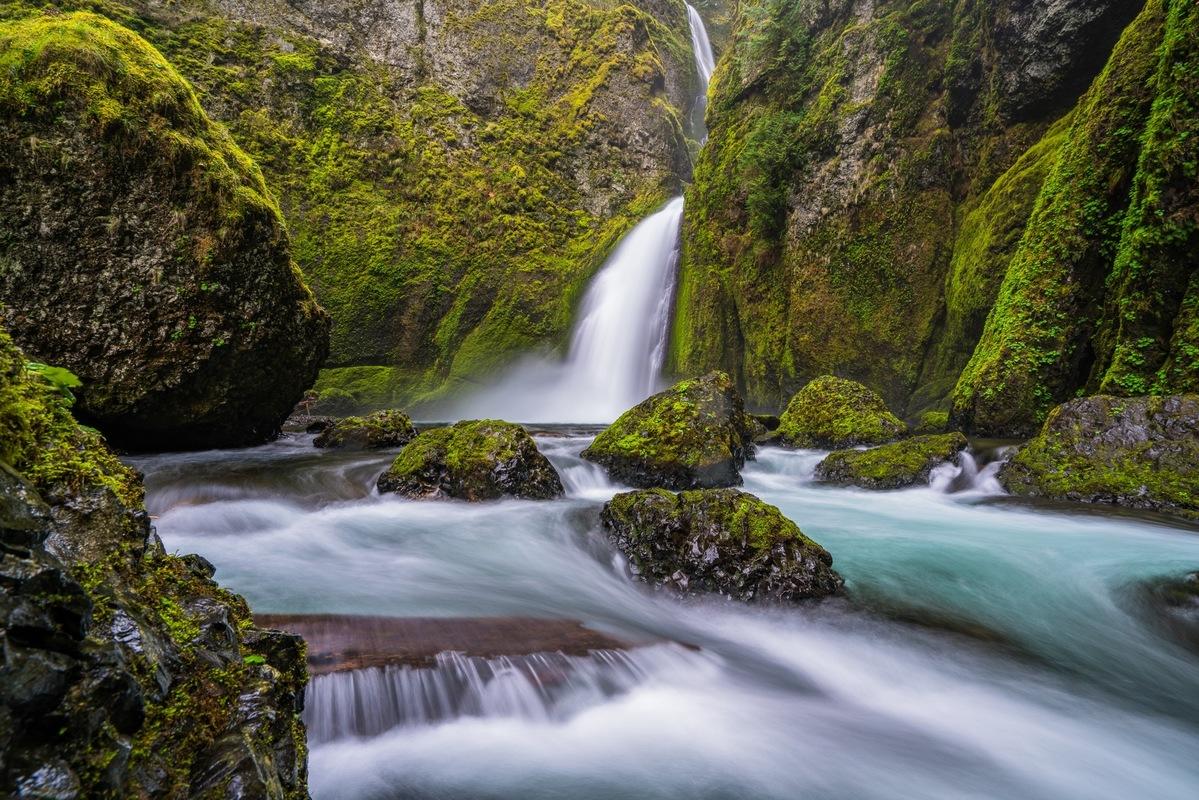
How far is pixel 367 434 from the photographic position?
9398 millimetres

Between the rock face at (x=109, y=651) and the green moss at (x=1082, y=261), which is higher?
the green moss at (x=1082, y=261)

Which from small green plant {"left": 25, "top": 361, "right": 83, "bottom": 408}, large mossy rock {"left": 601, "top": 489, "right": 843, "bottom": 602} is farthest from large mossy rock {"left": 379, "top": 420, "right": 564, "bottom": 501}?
small green plant {"left": 25, "top": 361, "right": 83, "bottom": 408}

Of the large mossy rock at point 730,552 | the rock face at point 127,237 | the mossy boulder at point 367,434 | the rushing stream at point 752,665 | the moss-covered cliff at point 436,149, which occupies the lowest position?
the rushing stream at point 752,665

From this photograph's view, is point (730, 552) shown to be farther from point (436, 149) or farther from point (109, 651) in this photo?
point (436, 149)

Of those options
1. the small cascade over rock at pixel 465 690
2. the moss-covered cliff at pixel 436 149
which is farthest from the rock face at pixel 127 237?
the moss-covered cliff at pixel 436 149

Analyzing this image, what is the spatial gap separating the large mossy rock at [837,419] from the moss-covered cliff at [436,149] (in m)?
11.1

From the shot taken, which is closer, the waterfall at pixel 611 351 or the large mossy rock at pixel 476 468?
the large mossy rock at pixel 476 468

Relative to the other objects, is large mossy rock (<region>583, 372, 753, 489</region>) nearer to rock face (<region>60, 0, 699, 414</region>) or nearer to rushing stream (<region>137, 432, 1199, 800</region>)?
rushing stream (<region>137, 432, 1199, 800</region>)

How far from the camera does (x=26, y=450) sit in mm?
1414

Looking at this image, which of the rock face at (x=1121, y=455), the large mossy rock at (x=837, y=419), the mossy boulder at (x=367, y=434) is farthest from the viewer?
the large mossy rock at (x=837, y=419)

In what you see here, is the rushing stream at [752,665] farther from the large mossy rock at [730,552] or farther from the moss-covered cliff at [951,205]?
the moss-covered cliff at [951,205]

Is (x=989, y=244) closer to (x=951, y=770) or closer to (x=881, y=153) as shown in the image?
→ (x=881, y=153)

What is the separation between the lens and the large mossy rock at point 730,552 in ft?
13.6

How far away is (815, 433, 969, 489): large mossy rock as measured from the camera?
24.6 ft
